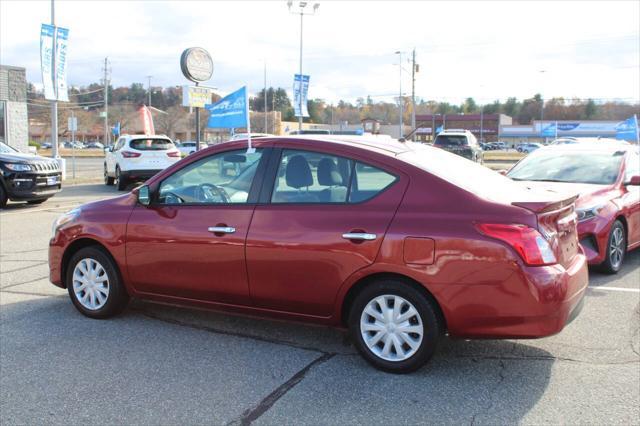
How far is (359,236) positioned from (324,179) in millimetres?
595

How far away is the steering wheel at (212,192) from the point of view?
4.75 m

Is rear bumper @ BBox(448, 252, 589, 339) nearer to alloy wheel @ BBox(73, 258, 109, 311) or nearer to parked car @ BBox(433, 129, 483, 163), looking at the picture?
alloy wheel @ BBox(73, 258, 109, 311)

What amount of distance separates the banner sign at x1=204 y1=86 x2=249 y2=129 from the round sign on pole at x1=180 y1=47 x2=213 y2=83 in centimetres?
762

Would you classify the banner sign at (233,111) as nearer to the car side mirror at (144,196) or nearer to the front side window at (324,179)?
the car side mirror at (144,196)

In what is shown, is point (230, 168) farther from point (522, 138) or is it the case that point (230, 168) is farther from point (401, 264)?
point (522, 138)

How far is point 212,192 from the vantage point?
4.84 metres

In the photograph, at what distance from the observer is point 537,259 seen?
371cm

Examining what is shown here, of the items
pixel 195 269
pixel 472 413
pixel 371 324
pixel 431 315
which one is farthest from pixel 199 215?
pixel 472 413

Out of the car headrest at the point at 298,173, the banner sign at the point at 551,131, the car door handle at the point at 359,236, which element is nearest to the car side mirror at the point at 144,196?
the car headrest at the point at 298,173

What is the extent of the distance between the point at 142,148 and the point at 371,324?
52.2 feet

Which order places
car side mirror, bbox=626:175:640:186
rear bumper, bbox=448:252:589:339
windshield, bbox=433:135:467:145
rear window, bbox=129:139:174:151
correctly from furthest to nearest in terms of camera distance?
1. windshield, bbox=433:135:467:145
2. rear window, bbox=129:139:174:151
3. car side mirror, bbox=626:175:640:186
4. rear bumper, bbox=448:252:589:339

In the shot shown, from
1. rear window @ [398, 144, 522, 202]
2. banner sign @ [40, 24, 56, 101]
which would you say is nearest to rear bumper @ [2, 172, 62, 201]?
banner sign @ [40, 24, 56, 101]

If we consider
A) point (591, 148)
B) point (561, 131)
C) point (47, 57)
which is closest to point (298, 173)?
point (591, 148)

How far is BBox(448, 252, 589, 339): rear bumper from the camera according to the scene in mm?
3686
